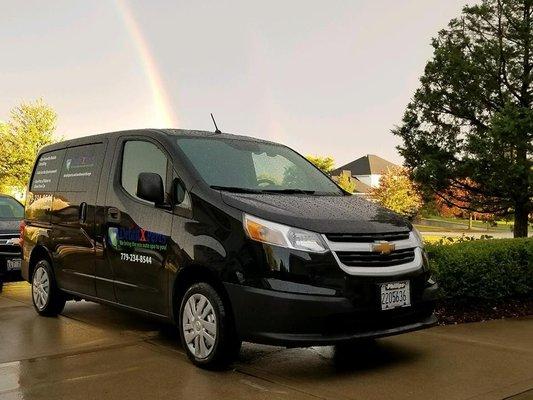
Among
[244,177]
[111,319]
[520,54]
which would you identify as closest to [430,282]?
[244,177]

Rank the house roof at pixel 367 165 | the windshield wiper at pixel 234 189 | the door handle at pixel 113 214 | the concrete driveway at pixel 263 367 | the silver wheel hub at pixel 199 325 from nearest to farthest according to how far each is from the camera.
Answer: the concrete driveway at pixel 263 367 → the silver wheel hub at pixel 199 325 → the windshield wiper at pixel 234 189 → the door handle at pixel 113 214 → the house roof at pixel 367 165

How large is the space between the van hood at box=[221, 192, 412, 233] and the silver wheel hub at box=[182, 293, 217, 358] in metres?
0.83

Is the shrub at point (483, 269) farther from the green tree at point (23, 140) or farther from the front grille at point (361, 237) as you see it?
the green tree at point (23, 140)

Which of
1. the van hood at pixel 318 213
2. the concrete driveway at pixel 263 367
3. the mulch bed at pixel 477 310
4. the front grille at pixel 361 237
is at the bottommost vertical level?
the concrete driveway at pixel 263 367

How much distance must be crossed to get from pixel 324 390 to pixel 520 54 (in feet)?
42.5

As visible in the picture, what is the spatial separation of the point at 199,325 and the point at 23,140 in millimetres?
37354

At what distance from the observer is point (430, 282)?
4.89m

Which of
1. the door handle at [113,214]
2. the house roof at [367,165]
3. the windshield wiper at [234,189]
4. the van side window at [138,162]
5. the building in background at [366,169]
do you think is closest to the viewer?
the windshield wiper at [234,189]

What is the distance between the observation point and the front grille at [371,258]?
4262mm

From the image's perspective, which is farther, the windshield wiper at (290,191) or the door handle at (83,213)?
the door handle at (83,213)

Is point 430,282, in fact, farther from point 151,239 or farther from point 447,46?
point 447,46

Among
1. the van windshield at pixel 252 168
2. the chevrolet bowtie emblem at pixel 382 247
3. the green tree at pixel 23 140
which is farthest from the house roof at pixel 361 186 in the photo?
the chevrolet bowtie emblem at pixel 382 247

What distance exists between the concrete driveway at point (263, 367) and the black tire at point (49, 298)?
43 centimetres

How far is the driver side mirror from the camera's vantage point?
486 centimetres
